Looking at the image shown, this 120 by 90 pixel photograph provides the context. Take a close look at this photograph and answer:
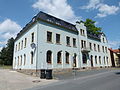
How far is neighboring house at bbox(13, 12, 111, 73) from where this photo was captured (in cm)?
1934

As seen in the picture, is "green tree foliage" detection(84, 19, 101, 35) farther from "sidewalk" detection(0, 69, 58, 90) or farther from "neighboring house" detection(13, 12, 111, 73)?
"sidewalk" detection(0, 69, 58, 90)

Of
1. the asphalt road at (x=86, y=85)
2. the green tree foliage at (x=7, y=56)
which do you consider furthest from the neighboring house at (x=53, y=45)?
the green tree foliage at (x=7, y=56)

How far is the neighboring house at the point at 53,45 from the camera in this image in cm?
1934

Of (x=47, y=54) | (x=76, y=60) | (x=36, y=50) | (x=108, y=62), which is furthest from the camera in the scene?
(x=108, y=62)

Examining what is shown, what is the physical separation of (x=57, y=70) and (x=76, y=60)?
22.5ft

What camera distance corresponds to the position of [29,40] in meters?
22.1

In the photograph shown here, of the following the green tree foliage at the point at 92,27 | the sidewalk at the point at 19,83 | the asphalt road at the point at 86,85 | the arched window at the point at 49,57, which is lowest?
the sidewalk at the point at 19,83

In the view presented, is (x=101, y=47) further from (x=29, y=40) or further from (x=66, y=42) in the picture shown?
(x=29, y=40)

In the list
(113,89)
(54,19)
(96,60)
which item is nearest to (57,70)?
(54,19)

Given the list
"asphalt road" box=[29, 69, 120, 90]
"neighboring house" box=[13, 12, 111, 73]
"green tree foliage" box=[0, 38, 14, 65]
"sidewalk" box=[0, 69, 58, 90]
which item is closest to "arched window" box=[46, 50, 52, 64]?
"neighboring house" box=[13, 12, 111, 73]

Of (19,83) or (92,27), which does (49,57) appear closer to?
(19,83)

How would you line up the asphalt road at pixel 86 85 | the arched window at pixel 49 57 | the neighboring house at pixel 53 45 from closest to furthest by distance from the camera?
the asphalt road at pixel 86 85, the neighboring house at pixel 53 45, the arched window at pixel 49 57

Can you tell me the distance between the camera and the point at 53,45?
2112cm

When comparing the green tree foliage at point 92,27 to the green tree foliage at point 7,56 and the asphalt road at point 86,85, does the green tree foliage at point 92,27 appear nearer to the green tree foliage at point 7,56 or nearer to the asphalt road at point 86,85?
the asphalt road at point 86,85
